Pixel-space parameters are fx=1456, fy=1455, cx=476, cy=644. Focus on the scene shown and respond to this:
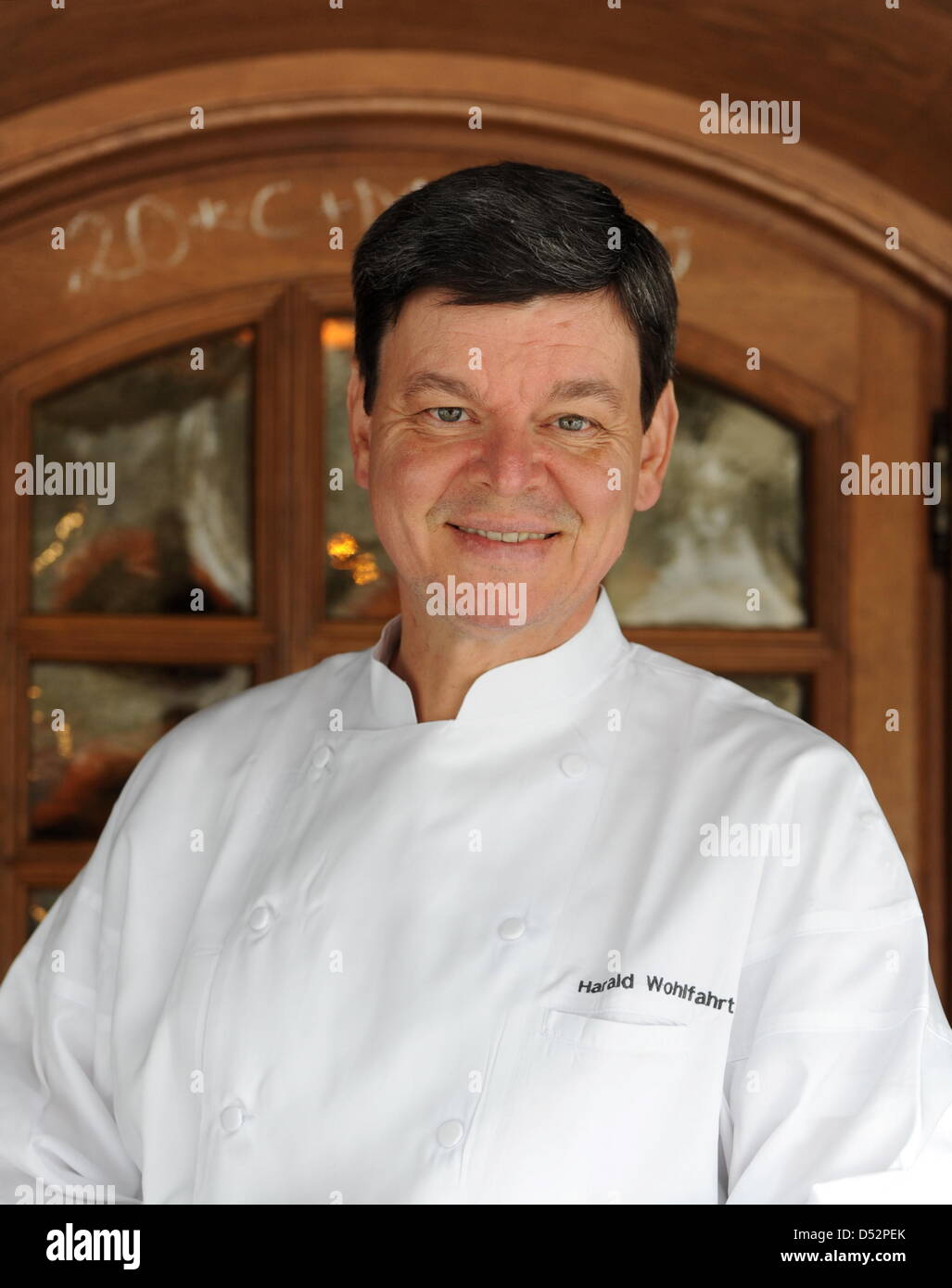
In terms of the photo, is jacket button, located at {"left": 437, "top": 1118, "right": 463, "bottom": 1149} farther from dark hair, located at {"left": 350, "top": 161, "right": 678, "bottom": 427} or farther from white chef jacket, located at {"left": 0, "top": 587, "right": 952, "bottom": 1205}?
dark hair, located at {"left": 350, "top": 161, "right": 678, "bottom": 427}

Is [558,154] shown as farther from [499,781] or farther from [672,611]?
[499,781]

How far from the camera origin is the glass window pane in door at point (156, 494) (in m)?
2.20

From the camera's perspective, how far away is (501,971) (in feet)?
4.37

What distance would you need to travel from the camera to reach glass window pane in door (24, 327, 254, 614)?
220 cm

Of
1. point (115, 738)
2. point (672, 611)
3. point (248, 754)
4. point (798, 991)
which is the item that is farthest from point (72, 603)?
point (798, 991)

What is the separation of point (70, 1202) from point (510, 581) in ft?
2.47

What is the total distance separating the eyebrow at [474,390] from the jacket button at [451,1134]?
67 centimetres

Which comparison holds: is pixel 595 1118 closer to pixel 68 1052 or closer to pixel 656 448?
pixel 68 1052

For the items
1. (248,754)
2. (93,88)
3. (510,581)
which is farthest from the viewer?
(93,88)

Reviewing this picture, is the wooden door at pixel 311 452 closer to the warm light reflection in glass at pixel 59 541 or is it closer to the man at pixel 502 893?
the warm light reflection in glass at pixel 59 541

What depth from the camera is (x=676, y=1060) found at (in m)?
1.28

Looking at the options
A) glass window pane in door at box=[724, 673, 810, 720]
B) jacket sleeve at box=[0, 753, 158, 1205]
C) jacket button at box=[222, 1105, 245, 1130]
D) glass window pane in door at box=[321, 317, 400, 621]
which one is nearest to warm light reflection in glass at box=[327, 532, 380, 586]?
glass window pane in door at box=[321, 317, 400, 621]

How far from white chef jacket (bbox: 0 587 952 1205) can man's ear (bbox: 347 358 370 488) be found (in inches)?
9.0

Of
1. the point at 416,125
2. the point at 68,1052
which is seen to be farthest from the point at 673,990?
the point at 416,125
